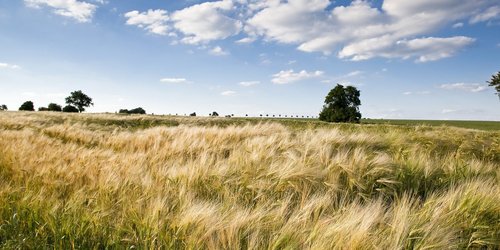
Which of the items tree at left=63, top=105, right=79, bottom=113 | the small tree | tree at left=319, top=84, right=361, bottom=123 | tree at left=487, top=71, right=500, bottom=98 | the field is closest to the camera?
the field

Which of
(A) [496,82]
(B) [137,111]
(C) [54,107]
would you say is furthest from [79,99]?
(A) [496,82]

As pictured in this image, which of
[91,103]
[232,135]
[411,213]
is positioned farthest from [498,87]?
[91,103]

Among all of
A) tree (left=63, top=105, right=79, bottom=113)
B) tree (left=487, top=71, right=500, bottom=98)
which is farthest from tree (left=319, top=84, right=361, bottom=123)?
tree (left=63, top=105, right=79, bottom=113)

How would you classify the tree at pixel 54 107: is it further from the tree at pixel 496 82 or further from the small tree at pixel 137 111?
the tree at pixel 496 82

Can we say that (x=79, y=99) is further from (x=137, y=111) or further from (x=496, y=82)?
(x=496, y=82)

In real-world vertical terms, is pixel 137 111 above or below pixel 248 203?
above

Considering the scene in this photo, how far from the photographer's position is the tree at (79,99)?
8669 cm

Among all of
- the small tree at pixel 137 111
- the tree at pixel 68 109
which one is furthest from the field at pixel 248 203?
the tree at pixel 68 109

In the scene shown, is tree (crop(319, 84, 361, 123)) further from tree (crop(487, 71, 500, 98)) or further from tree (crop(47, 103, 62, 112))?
tree (crop(47, 103, 62, 112))

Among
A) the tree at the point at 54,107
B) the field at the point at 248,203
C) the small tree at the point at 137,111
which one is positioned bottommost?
the field at the point at 248,203

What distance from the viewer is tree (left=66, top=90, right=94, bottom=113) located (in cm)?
8669

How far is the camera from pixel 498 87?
3666 centimetres

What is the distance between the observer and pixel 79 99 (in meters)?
87.7

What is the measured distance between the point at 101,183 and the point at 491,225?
353cm
